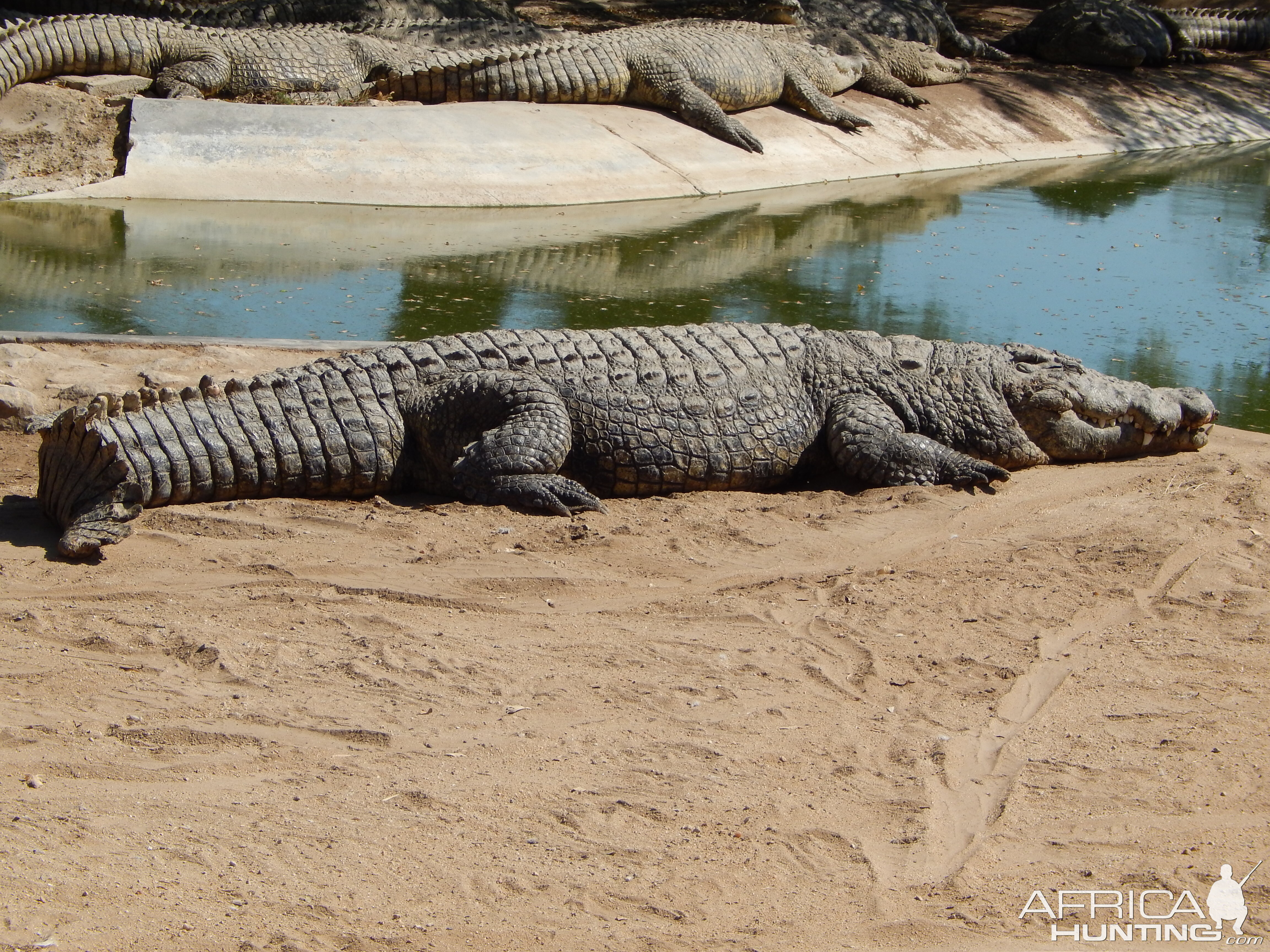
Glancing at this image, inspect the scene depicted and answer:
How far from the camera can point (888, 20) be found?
2012 cm

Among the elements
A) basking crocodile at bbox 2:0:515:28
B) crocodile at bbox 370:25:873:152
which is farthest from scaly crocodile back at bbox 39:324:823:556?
basking crocodile at bbox 2:0:515:28

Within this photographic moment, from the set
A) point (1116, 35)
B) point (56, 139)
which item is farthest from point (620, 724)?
point (1116, 35)

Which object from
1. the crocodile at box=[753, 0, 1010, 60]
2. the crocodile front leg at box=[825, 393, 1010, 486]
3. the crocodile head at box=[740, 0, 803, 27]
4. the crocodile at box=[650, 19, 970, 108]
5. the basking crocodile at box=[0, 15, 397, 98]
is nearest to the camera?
the crocodile front leg at box=[825, 393, 1010, 486]

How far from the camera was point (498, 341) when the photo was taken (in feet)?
20.0

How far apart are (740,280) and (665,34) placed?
20.9 ft

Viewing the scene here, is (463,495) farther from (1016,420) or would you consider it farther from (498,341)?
(1016,420)

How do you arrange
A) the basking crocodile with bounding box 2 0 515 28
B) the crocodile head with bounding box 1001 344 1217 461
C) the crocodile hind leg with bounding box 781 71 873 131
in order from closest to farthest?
1. the crocodile head with bounding box 1001 344 1217 461
2. the basking crocodile with bounding box 2 0 515 28
3. the crocodile hind leg with bounding box 781 71 873 131

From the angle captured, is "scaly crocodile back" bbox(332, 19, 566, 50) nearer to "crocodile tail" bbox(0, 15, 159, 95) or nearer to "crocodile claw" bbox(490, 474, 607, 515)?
"crocodile tail" bbox(0, 15, 159, 95)

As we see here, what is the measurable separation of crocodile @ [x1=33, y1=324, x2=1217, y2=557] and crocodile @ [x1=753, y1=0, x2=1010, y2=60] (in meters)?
13.1

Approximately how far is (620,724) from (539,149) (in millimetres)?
10069

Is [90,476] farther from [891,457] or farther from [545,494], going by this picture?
[891,457]

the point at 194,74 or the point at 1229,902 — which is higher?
the point at 194,74

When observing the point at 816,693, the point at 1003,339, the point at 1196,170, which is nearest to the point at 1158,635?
the point at 816,693

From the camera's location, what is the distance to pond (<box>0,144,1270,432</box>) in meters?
8.72
